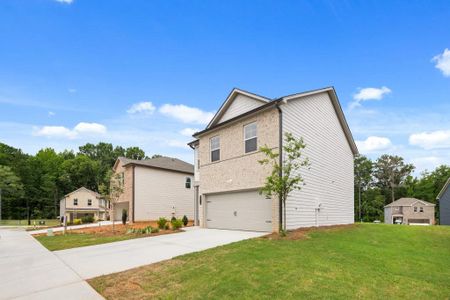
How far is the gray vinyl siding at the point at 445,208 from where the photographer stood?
33.4 meters

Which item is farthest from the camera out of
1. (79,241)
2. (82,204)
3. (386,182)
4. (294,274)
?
(386,182)

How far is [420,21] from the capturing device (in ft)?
47.3

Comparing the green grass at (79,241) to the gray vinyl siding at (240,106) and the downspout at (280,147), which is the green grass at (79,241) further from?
the gray vinyl siding at (240,106)

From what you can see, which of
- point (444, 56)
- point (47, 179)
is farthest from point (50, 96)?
point (47, 179)

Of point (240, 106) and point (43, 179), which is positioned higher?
point (240, 106)

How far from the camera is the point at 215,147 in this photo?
61.4 feet

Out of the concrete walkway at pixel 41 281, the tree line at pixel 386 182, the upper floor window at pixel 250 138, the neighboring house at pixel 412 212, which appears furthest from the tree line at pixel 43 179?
the tree line at pixel 386 182

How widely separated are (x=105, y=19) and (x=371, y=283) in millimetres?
16804

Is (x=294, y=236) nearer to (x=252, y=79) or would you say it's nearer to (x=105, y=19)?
(x=252, y=79)

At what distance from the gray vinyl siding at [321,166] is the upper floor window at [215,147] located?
205 inches

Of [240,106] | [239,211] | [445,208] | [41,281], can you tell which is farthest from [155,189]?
[445,208]

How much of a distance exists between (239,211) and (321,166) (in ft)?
17.7

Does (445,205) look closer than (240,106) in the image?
No

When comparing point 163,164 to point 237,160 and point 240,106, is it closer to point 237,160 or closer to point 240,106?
point 240,106
